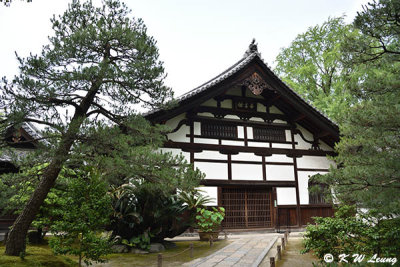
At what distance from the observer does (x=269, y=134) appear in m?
14.3

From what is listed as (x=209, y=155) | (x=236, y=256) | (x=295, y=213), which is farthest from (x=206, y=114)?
(x=236, y=256)

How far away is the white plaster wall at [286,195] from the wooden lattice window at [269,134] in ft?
8.26

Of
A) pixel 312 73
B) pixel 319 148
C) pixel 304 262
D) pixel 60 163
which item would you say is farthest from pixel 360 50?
pixel 312 73

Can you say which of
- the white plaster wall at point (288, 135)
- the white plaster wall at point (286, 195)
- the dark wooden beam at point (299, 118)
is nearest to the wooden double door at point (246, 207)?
the white plaster wall at point (286, 195)

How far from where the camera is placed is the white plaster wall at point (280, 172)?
13641 mm

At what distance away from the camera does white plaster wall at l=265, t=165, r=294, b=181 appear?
44.8ft

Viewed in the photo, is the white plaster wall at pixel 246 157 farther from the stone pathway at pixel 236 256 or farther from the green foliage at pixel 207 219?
the stone pathway at pixel 236 256

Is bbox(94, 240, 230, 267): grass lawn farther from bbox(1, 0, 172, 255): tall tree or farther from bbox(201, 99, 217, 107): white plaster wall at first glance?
bbox(201, 99, 217, 107): white plaster wall

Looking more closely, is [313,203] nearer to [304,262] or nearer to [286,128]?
[286,128]

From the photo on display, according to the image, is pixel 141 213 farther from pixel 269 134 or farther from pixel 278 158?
pixel 269 134

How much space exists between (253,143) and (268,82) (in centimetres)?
302

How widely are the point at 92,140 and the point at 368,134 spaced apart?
18.8 feet

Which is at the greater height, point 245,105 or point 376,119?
point 245,105

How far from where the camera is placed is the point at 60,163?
5.69 meters
